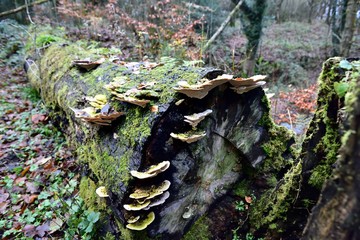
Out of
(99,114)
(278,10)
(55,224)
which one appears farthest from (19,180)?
(278,10)

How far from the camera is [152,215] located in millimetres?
2191

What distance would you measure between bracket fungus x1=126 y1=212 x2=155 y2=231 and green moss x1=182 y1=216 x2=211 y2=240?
2.02ft

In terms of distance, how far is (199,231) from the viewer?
8.59 ft

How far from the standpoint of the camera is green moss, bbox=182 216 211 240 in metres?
2.58

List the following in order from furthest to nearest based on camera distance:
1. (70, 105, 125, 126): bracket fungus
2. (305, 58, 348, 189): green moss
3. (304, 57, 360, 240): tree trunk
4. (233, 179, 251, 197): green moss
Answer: (233, 179, 251, 197): green moss, (70, 105, 125, 126): bracket fungus, (305, 58, 348, 189): green moss, (304, 57, 360, 240): tree trunk

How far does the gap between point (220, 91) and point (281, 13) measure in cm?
2319

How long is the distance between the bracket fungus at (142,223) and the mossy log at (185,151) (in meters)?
0.02

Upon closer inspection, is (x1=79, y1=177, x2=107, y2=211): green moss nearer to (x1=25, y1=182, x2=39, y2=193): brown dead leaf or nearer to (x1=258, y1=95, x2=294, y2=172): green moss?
(x1=25, y1=182, x2=39, y2=193): brown dead leaf

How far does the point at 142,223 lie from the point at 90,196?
1246mm

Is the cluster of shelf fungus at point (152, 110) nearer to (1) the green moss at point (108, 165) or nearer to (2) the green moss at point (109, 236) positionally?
(1) the green moss at point (108, 165)

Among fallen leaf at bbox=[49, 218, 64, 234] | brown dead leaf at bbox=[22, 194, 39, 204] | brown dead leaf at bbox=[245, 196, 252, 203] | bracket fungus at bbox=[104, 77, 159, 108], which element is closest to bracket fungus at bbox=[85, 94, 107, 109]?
bracket fungus at bbox=[104, 77, 159, 108]

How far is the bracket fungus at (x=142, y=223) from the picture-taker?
6.79 ft

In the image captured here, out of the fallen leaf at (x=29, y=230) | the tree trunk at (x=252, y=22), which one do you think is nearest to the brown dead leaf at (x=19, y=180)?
the fallen leaf at (x=29, y=230)

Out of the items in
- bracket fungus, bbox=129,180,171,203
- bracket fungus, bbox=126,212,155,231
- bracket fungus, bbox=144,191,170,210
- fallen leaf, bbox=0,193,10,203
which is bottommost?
fallen leaf, bbox=0,193,10,203
